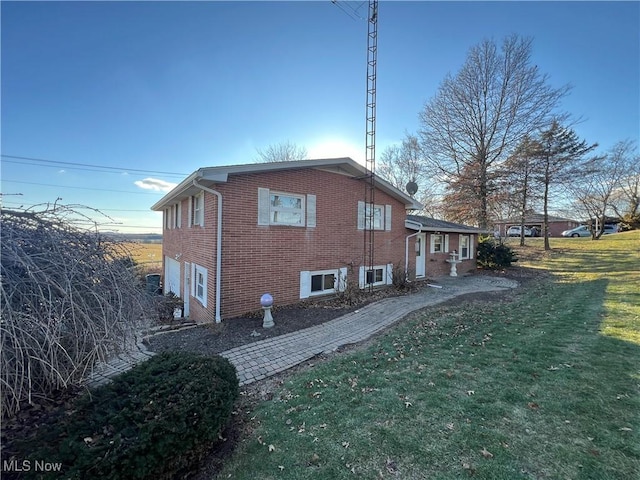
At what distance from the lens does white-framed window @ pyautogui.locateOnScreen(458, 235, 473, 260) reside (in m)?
16.1

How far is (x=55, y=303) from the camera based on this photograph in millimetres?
2307

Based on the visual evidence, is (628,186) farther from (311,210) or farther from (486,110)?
(311,210)

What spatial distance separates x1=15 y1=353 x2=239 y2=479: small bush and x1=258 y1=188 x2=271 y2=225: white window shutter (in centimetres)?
545

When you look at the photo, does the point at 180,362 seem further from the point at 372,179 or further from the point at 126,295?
the point at 372,179

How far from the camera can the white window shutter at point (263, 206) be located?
8016 mm

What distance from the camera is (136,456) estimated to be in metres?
2.04

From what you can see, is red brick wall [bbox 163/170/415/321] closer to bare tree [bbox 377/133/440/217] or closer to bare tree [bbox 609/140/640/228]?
bare tree [bbox 377/133/440/217]

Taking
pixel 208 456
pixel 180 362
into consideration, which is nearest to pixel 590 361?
pixel 208 456

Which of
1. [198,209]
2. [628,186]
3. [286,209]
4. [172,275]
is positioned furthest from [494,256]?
[628,186]

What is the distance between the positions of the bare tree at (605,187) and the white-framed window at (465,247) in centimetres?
1377

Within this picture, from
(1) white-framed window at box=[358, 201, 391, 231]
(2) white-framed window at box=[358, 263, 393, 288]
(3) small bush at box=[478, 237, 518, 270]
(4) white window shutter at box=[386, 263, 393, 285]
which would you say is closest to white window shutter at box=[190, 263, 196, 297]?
(2) white-framed window at box=[358, 263, 393, 288]

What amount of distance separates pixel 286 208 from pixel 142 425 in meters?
7.00

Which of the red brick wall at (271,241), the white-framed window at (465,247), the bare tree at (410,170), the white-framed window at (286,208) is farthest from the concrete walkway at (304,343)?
the bare tree at (410,170)

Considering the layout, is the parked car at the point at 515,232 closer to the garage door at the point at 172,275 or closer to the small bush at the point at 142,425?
the garage door at the point at 172,275
